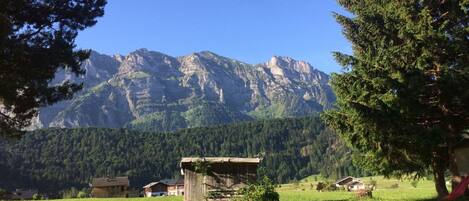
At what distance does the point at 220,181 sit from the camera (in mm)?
34688

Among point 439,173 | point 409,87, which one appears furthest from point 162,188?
point 409,87

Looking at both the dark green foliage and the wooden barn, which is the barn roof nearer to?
the wooden barn

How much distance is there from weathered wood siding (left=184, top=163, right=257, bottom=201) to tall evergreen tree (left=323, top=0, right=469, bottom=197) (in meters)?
9.52

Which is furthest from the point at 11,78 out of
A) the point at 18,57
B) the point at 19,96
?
the point at 19,96

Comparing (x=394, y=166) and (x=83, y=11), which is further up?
(x=83, y=11)

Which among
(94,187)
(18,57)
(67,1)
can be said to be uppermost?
(67,1)

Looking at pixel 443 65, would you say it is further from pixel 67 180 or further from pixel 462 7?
pixel 67 180

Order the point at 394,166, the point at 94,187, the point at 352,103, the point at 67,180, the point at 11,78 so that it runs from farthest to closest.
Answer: the point at 67,180
the point at 94,187
the point at 394,166
the point at 352,103
the point at 11,78

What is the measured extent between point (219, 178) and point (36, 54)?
15.8m

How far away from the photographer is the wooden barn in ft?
113

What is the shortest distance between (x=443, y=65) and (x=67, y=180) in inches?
7509

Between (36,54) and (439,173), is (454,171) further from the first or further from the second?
(36,54)

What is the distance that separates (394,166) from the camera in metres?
29.1

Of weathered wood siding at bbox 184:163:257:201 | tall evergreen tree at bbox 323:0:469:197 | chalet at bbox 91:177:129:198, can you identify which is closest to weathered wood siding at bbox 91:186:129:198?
chalet at bbox 91:177:129:198
